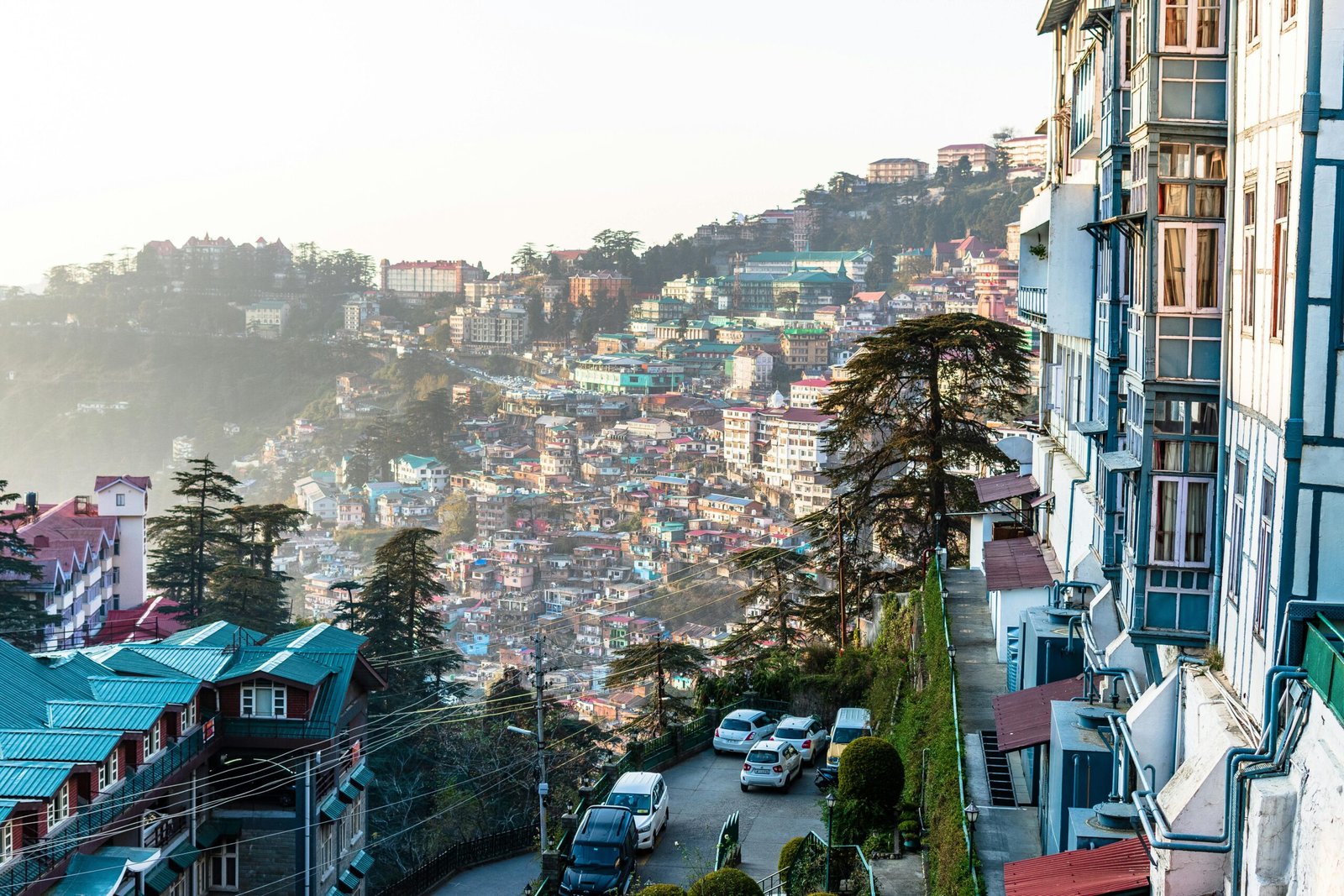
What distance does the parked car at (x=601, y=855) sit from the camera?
38.1 ft

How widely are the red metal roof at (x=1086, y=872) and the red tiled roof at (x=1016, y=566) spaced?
572 cm

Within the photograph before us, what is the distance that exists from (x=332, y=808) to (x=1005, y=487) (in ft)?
28.6

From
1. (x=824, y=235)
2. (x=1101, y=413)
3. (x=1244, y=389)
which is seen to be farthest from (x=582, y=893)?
(x=824, y=235)

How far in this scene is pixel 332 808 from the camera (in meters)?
15.9

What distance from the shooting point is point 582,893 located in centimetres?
1155

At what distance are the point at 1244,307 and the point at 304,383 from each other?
12326cm

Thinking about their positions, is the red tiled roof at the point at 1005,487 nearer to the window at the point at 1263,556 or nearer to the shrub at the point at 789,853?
the shrub at the point at 789,853

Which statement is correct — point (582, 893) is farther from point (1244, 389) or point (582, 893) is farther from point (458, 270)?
point (458, 270)

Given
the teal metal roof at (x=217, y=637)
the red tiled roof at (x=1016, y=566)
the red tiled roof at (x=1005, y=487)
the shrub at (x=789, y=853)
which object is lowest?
the shrub at (x=789, y=853)

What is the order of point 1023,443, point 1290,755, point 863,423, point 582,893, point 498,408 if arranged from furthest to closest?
point 498,408 → point 863,423 → point 1023,443 → point 582,893 → point 1290,755

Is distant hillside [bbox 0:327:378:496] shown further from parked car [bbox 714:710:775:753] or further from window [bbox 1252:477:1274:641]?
window [bbox 1252:477:1274:641]

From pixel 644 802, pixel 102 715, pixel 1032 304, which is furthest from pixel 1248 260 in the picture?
pixel 102 715

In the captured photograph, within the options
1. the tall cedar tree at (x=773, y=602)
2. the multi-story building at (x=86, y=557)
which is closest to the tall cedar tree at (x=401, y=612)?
the multi-story building at (x=86, y=557)

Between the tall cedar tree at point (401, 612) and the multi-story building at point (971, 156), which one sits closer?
the tall cedar tree at point (401, 612)
